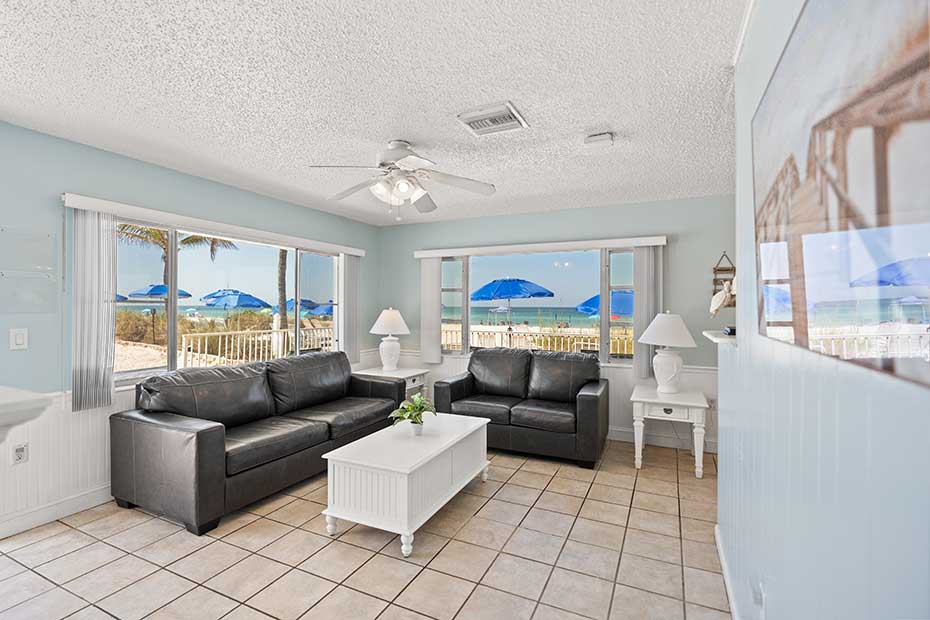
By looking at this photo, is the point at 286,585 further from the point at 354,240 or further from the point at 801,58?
the point at 354,240

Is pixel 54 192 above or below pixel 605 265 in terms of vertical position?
above

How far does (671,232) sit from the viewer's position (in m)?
4.54

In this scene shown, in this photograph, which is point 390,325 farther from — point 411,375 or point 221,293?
point 221,293

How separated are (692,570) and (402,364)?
13.6 ft

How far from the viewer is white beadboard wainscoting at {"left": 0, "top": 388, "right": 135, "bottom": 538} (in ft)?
8.94

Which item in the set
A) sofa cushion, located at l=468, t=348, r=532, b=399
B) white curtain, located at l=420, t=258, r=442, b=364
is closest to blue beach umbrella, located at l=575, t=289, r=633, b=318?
sofa cushion, located at l=468, t=348, r=532, b=399

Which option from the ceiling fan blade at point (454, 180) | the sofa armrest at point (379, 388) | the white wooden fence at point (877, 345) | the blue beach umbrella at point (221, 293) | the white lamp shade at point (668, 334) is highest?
the ceiling fan blade at point (454, 180)

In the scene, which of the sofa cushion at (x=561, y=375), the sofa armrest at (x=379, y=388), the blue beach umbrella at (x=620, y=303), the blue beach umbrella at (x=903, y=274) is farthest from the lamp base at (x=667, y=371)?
the blue beach umbrella at (x=903, y=274)

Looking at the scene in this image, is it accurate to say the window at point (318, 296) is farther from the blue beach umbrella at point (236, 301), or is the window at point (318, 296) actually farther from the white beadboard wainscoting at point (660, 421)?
the white beadboard wainscoting at point (660, 421)

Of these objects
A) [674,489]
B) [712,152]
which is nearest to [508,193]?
[712,152]

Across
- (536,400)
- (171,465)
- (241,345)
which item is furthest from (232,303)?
(536,400)

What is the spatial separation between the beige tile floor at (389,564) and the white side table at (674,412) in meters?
0.53

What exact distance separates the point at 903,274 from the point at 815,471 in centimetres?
58

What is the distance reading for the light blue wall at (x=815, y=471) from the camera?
58 centimetres
